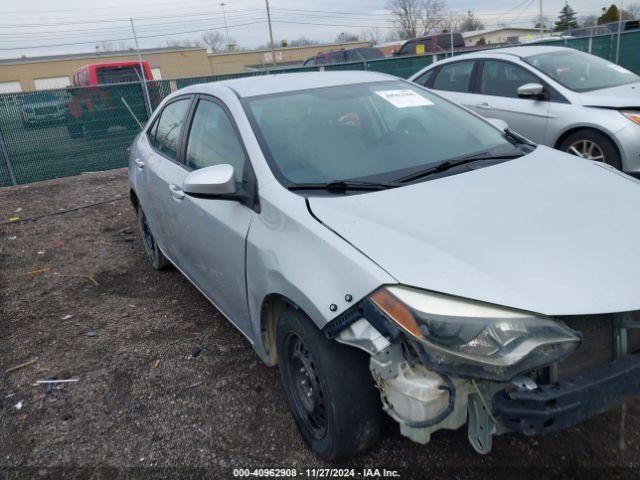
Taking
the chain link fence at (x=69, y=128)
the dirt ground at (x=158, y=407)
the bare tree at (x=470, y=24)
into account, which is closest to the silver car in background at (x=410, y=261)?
the dirt ground at (x=158, y=407)

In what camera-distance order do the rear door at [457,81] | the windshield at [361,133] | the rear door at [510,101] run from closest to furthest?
the windshield at [361,133] → the rear door at [510,101] → the rear door at [457,81]

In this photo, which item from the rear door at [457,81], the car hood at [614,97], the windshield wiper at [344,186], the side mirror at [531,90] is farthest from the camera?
the rear door at [457,81]

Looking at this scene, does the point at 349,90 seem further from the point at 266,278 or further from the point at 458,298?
the point at 458,298

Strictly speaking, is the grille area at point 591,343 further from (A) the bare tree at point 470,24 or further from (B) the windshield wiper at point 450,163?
(A) the bare tree at point 470,24

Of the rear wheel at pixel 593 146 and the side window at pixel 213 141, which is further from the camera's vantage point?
the rear wheel at pixel 593 146

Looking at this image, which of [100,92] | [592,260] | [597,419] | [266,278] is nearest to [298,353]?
[266,278]

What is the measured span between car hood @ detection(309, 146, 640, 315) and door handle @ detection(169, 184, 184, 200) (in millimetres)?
1375

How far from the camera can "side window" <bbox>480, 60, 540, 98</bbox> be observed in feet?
21.7

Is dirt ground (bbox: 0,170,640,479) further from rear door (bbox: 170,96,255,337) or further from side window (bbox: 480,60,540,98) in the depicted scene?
side window (bbox: 480,60,540,98)

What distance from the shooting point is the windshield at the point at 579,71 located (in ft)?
20.8

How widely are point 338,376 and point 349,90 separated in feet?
6.51

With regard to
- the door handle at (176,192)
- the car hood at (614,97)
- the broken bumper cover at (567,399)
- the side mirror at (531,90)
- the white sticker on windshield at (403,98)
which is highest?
the white sticker on windshield at (403,98)

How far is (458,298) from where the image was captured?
6.31 ft

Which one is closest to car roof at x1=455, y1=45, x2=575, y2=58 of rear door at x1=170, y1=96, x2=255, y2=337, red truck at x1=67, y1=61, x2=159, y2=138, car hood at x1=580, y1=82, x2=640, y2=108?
car hood at x1=580, y1=82, x2=640, y2=108
